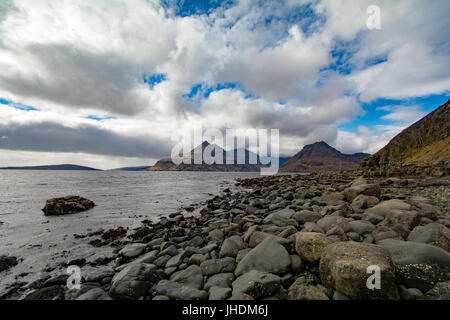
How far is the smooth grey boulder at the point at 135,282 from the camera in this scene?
396cm

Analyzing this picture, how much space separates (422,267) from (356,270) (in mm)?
1406

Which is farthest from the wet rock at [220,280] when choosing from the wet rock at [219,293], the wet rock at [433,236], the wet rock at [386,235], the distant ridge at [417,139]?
the distant ridge at [417,139]

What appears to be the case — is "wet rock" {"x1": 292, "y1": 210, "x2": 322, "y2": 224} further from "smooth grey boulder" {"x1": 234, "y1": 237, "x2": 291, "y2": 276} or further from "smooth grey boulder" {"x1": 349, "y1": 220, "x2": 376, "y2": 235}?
"smooth grey boulder" {"x1": 234, "y1": 237, "x2": 291, "y2": 276}

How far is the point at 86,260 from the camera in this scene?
22.4 feet

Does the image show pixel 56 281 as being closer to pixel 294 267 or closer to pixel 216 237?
pixel 216 237

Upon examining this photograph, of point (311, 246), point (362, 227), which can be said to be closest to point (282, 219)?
point (362, 227)

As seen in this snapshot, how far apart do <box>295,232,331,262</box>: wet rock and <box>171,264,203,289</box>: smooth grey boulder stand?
2.44 metres

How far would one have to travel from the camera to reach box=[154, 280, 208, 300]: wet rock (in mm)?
3635

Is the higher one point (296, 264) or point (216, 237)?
point (296, 264)

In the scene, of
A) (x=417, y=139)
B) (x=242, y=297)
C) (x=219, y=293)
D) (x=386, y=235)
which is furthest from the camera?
(x=417, y=139)

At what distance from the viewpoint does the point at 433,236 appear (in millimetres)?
4293

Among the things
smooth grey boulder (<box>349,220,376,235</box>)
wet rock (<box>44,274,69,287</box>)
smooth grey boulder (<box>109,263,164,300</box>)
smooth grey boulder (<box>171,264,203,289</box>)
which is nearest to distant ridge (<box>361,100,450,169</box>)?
smooth grey boulder (<box>349,220,376,235</box>)

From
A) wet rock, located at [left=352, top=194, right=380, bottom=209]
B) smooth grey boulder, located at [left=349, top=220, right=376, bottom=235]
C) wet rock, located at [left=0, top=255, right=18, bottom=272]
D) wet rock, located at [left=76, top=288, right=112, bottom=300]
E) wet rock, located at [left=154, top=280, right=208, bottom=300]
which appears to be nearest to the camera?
wet rock, located at [left=154, top=280, right=208, bottom=300]
